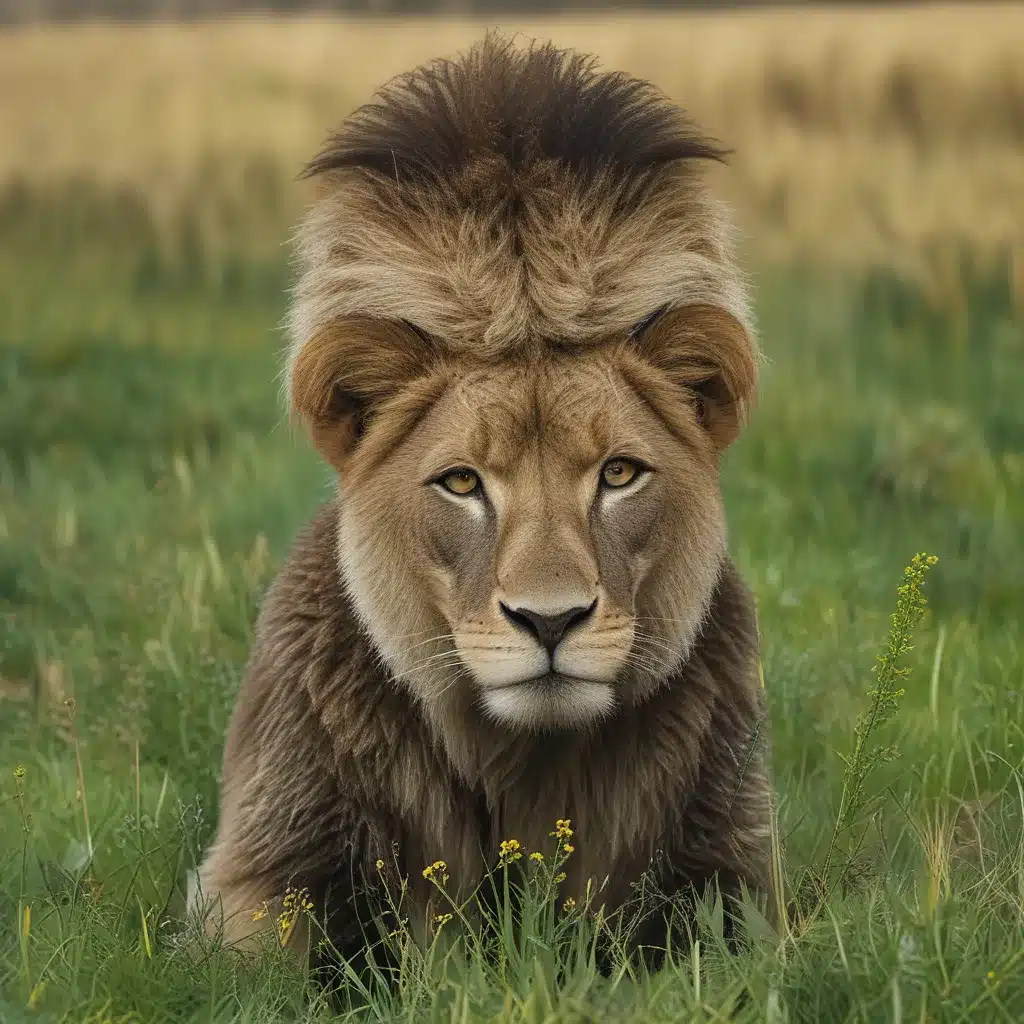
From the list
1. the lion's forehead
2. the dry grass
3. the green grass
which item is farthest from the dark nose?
the dry grass

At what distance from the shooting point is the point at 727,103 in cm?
1288

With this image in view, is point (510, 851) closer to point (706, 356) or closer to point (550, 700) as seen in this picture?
point (550, 700)

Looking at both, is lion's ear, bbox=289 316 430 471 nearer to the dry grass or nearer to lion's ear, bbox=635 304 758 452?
lion's ear, bbox=635 304 758 452

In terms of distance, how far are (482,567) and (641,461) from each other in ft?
1.47

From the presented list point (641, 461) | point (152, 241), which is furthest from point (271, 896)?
point (152, 241)

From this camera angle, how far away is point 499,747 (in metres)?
3.97

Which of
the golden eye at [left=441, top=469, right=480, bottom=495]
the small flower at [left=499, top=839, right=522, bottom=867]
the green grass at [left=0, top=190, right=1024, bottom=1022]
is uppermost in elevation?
the golden eye at [left=441, top=469, right=480, bottom=495]

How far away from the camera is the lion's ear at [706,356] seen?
395 centimetres

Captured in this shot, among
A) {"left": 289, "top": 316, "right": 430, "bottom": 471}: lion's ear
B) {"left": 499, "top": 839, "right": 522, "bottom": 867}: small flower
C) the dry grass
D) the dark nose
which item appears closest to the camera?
the dark nose

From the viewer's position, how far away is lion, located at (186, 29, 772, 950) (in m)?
3.79

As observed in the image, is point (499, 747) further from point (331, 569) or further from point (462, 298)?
point (462, 298)

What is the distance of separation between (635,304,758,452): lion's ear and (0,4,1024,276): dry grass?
6.79 m

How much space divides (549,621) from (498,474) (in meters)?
0.43

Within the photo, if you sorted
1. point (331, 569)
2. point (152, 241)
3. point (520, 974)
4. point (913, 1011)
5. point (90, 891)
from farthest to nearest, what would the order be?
point (152, 241)
point (331, 569)
point (90, 891)
point (520, 974)
point (913, 1011)
